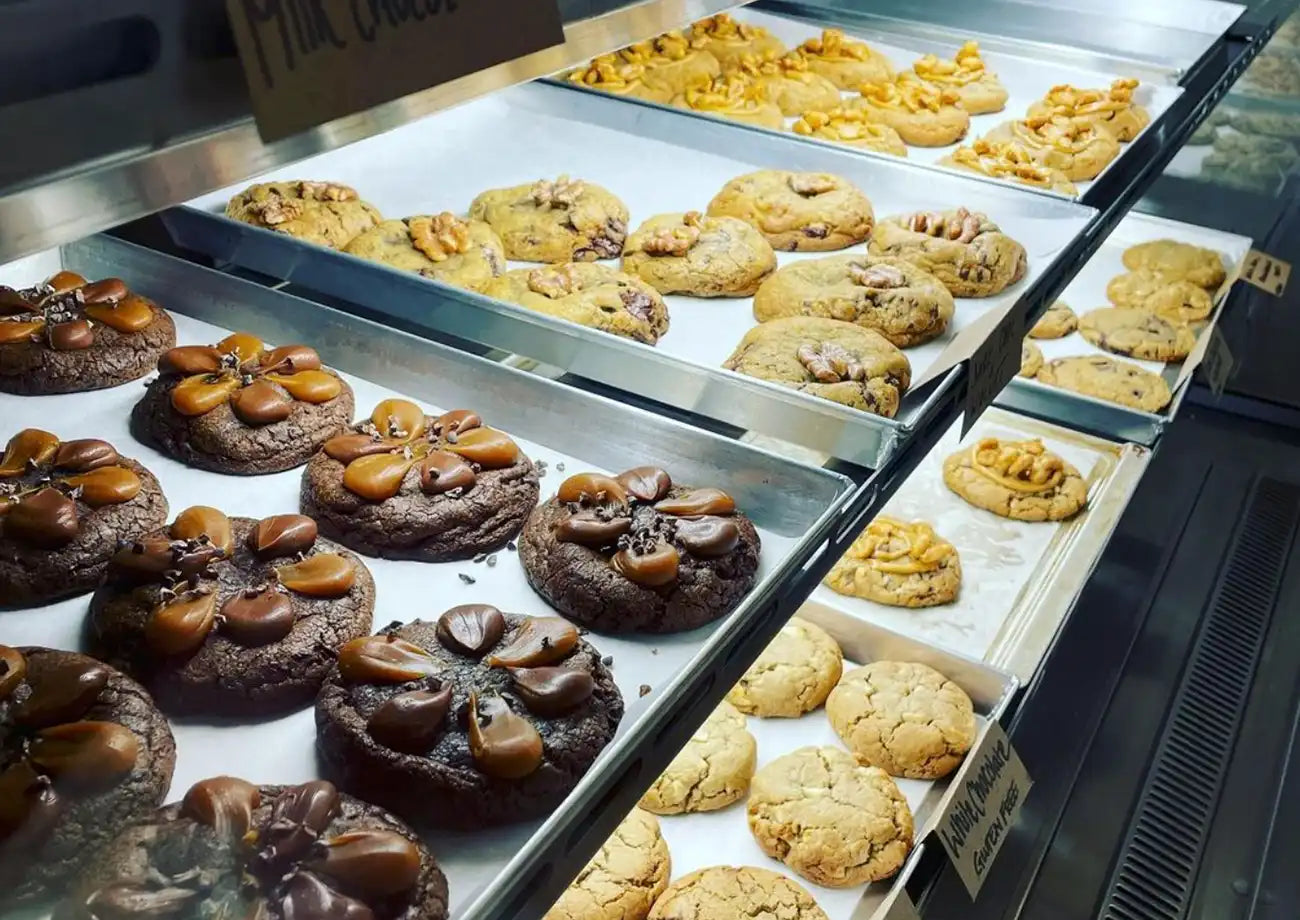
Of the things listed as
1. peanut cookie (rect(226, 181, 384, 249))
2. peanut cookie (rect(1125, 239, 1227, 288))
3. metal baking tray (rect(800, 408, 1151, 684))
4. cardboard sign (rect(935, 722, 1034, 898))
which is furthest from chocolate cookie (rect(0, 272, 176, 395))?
peanut cookie (rect(1125, 239, 1227, 288))

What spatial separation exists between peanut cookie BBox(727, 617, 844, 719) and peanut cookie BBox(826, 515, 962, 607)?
0.95ft

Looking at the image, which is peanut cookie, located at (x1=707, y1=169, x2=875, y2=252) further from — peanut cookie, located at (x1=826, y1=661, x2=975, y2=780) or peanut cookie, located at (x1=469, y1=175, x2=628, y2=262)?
peanut cookie, located at (x1=826, y1=661, x2=975, y2=780)

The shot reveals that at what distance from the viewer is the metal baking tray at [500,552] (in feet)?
3.98

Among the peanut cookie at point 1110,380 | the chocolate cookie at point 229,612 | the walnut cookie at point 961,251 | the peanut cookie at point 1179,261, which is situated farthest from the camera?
the peanut cookie at point 1179,261

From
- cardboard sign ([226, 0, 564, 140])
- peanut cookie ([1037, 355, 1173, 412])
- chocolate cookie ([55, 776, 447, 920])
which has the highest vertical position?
cardboard sign ([226, 0, 564, 140])

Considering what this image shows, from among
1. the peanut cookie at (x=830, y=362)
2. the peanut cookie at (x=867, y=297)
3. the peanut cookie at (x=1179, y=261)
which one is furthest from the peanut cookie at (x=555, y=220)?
the peanut cookie at (x=1179, y=261)

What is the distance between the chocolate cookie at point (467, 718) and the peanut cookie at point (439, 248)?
1070 millimetres

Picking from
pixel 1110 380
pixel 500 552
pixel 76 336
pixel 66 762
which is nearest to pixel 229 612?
pixel 66 762

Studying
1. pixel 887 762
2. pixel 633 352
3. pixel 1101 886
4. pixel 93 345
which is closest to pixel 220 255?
pixel 93 345

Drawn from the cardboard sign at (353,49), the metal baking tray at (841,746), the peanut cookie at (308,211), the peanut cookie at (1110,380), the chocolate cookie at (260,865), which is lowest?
the metal baking tray at (841,746)

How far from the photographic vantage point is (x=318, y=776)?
1341 mm

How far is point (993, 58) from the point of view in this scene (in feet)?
12.0

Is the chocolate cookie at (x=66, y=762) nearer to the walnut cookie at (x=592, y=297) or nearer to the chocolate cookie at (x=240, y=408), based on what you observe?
the chocolate cookie at (x=240, y=408)

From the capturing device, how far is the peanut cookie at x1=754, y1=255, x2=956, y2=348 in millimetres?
2289
